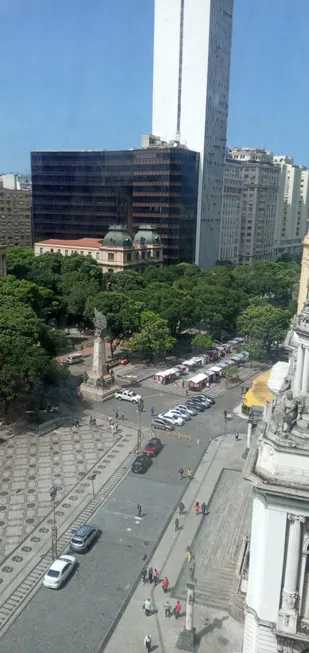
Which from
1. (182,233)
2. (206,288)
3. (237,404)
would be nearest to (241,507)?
(237,404)

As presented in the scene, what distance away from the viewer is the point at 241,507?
2683 centimetres

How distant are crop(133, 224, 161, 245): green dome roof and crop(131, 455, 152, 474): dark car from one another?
5764 cm

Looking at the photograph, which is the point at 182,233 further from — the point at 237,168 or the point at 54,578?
the point at 54,578

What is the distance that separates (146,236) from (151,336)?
39.4 m

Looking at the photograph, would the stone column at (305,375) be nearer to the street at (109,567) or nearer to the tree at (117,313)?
the street at (109,567)

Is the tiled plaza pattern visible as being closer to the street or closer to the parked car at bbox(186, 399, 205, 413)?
the street

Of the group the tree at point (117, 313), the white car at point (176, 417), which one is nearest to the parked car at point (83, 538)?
the white car at point (176, 417)

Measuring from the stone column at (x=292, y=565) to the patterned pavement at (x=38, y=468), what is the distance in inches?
514

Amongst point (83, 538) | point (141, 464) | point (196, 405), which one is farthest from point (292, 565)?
point (196, 405)

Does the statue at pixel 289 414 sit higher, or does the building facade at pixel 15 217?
the building facade at pixel 15 217

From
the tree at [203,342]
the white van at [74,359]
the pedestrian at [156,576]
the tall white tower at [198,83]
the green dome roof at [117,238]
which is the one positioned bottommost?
the pedestrian at [156,576]

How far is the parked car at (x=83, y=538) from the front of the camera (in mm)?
22781

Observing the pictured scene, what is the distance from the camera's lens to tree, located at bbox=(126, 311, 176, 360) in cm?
4909

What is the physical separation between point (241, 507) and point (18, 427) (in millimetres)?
16341
